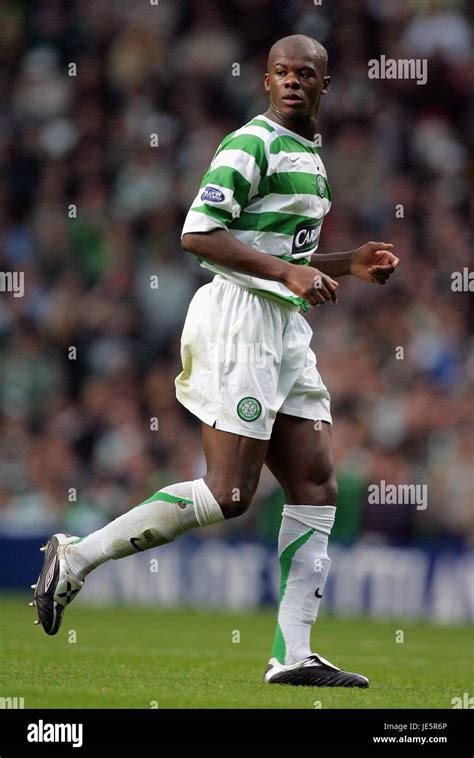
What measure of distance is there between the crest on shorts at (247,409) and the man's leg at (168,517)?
79 millimetres

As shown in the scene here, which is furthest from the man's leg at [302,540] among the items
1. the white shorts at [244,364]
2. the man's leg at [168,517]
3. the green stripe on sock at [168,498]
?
the green stripe on sock at [168,498]

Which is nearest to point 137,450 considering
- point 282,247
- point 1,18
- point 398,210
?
point 398,210

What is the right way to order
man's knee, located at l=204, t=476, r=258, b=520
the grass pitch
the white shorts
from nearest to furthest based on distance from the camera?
the grass pitch → man's knee, located at l=204, t=476, r=258, b=520 → the white shorts

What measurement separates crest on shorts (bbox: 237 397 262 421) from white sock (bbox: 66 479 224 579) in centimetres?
29

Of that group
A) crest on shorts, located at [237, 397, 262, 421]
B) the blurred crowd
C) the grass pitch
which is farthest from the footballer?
the blurred crowd

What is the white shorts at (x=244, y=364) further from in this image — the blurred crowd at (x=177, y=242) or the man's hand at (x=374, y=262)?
the blurred crowd at (x=177, y=242)

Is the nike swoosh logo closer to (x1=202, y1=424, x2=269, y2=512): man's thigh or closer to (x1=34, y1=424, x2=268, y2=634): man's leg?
(x1=34, y1=424, x2=268, y2=634): man's leg

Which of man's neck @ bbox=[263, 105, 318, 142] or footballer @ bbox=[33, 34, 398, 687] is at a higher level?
man's neck @ bbox=[263, 105, 318, 142]

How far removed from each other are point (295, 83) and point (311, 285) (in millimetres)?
929

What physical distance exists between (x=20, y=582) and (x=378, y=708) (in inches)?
312

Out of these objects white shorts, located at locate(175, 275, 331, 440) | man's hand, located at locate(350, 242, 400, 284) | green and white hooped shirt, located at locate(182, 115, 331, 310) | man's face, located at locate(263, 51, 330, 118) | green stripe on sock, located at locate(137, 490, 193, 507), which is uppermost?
man's face, located at locate(263, 51, 330, 118)

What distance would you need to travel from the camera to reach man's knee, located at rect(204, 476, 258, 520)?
17.7 feet
